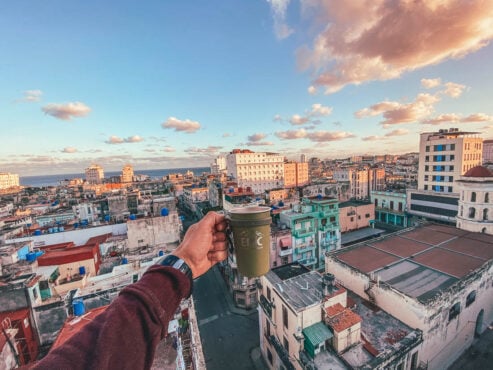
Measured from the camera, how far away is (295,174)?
271 ft

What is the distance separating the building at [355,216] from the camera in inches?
1305

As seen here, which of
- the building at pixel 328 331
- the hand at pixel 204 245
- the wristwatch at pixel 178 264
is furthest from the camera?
the building at pixel 328 331

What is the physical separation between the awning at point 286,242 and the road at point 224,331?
688 cm

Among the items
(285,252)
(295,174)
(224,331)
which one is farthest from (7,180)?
(285,252)

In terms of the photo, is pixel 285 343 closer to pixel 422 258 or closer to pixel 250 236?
pixel 422 258

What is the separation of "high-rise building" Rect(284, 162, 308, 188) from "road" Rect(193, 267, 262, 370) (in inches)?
2322

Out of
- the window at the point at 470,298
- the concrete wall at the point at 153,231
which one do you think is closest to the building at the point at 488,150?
the window at the point at 470,298

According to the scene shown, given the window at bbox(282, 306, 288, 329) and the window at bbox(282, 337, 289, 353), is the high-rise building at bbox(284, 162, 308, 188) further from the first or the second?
the window at bbox(282, 306, 288, 329)

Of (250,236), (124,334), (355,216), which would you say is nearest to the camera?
(124,334)

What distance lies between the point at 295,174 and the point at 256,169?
1714 cm

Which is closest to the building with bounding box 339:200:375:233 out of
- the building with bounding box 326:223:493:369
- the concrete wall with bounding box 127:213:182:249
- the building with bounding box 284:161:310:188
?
the building with bounding box 326:223:493:369

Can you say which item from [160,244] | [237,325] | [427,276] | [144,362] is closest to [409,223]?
[427,276]

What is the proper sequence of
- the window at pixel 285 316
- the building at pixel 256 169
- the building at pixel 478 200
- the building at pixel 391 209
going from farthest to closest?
the building at pixel 256 169 < the building at pixel 391 209 < the building at pixel 478 200 < the window at pixel 285 316

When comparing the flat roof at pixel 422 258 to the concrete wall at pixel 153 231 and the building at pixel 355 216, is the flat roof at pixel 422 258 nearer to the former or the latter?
the building at pixel 355 216
